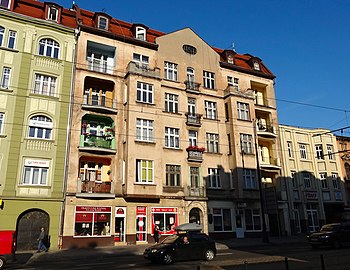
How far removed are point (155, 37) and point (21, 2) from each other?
12.4 metres

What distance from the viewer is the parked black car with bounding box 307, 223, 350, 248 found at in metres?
19.5

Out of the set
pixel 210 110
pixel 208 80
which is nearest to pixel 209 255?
pixel 210 110

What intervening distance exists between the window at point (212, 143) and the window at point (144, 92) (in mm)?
7089

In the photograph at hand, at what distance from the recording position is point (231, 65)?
34.8 metres

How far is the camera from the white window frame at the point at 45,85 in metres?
25.0

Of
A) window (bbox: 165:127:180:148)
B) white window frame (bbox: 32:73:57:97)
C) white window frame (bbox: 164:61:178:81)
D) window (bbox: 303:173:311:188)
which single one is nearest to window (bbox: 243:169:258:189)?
window (bbox: 165:127:180:148)

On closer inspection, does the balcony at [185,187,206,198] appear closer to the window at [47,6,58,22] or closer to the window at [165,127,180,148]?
the window at [165,127,180,148]

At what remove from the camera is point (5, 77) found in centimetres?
2411

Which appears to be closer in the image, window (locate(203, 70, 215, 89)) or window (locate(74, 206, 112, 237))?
window (locate(74, 206, 112, 237))

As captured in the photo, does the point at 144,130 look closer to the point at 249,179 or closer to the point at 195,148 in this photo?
the point at 195,148

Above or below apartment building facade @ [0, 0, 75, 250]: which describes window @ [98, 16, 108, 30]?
above

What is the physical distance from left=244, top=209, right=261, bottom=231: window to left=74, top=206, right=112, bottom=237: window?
13592 millimetres

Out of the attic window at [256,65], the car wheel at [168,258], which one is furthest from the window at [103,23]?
the car wheel at [168,258]

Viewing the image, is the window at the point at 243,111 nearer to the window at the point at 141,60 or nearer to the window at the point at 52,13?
→ the window at the point at 141,60
